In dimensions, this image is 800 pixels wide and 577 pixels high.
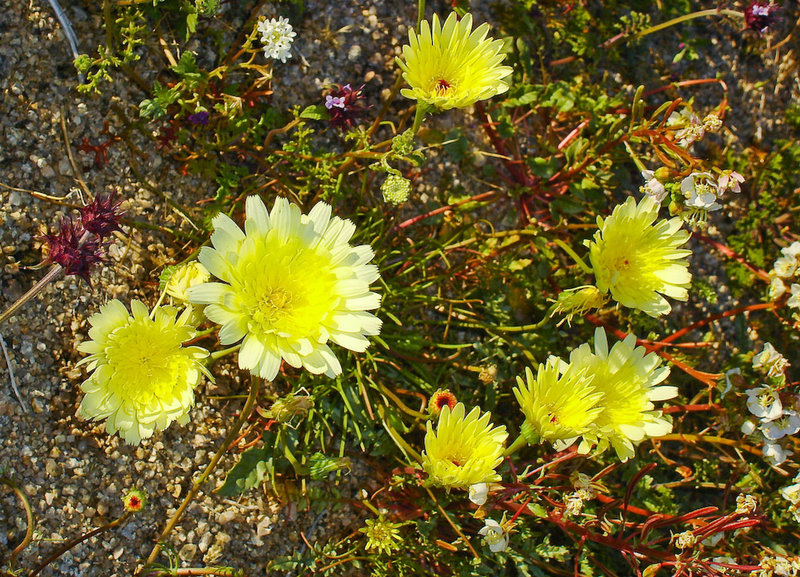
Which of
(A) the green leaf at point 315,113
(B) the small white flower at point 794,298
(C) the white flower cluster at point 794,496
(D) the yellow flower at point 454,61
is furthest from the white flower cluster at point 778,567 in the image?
(A) the green leaf at point 315,113

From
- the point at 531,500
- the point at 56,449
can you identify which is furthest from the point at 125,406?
the point at 531,500

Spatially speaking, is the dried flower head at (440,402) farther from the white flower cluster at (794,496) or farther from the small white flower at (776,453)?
the white flower cluster at (794,496)

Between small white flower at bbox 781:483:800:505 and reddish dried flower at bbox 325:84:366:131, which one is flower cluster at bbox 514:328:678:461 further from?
reddish dried flower at bbox 325:84:366:131

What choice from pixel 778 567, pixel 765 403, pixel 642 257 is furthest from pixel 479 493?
pixel 765 403

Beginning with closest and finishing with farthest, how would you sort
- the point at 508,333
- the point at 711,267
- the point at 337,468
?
the point at 337,468 → the point at 508,333 → the point at 711,267

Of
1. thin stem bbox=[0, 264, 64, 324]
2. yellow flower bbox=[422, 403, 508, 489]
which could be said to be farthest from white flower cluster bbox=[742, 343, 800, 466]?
thin stem bbox=[0, 264, 64, 324]

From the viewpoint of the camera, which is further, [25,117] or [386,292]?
[386,292]

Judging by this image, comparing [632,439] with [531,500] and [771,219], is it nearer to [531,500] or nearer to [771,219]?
[531,500]
